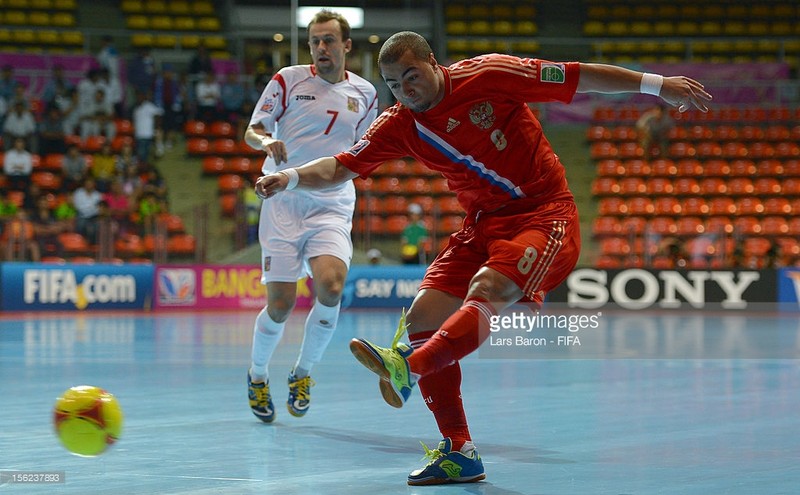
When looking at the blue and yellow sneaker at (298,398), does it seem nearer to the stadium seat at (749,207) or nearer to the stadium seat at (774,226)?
the stadium seat at (774,226)

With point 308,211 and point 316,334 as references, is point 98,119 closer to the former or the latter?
point 308,211

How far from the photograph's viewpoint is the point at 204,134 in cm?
2478

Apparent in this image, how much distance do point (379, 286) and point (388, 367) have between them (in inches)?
623

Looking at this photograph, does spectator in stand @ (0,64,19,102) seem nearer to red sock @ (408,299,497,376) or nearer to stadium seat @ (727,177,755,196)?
stadium seat @ (727,177,755,196)

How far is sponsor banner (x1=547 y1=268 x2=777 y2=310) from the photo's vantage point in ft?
63.4

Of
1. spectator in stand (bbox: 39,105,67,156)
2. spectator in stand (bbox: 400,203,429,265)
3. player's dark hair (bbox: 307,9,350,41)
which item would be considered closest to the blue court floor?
player's dark hair (bbox: 307,9,350,41)

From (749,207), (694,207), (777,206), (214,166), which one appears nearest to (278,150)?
(214,166)

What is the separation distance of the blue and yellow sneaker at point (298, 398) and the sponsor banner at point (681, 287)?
12893mm

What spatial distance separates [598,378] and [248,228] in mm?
12862

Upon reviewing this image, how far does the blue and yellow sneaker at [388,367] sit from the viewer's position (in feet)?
13.7

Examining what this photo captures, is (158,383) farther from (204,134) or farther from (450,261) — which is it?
(204,134)

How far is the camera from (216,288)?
1950cm

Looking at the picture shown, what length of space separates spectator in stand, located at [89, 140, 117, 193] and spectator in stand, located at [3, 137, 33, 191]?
1229mm

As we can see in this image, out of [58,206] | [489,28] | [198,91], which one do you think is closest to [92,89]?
[198,91]
